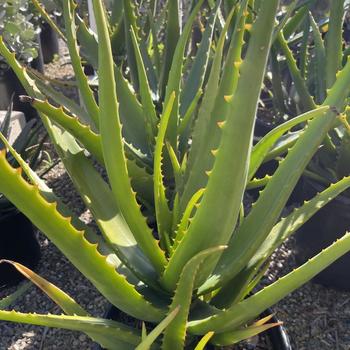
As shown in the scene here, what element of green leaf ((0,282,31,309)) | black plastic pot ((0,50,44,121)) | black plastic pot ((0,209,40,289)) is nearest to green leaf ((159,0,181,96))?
black plastic pot ((0,209,40,289))

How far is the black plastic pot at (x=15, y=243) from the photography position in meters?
1.40

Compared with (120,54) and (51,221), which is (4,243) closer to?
(120,54)

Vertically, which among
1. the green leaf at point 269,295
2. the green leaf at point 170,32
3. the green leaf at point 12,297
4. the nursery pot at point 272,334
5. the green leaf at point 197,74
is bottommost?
the nursery pot at point 272,334

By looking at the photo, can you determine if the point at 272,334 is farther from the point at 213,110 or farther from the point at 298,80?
the point at 298,80

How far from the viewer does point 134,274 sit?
85cm

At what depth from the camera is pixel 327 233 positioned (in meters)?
1.40

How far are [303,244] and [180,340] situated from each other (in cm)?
80

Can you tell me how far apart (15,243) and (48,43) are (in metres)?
2.17

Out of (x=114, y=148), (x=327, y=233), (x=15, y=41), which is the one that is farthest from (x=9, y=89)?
(x=114, y=148)

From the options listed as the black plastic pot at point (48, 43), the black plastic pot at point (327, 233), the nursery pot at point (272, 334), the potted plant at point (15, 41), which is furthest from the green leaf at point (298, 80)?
the black plastic pot at point (48, 43)

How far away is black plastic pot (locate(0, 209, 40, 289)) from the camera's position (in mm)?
1397

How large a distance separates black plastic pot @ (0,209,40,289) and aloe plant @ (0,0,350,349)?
51cm

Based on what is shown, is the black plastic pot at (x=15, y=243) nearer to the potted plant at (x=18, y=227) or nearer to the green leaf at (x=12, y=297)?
the potted plant at (x=18, y=227)

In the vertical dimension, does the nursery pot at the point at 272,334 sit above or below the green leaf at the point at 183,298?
below
